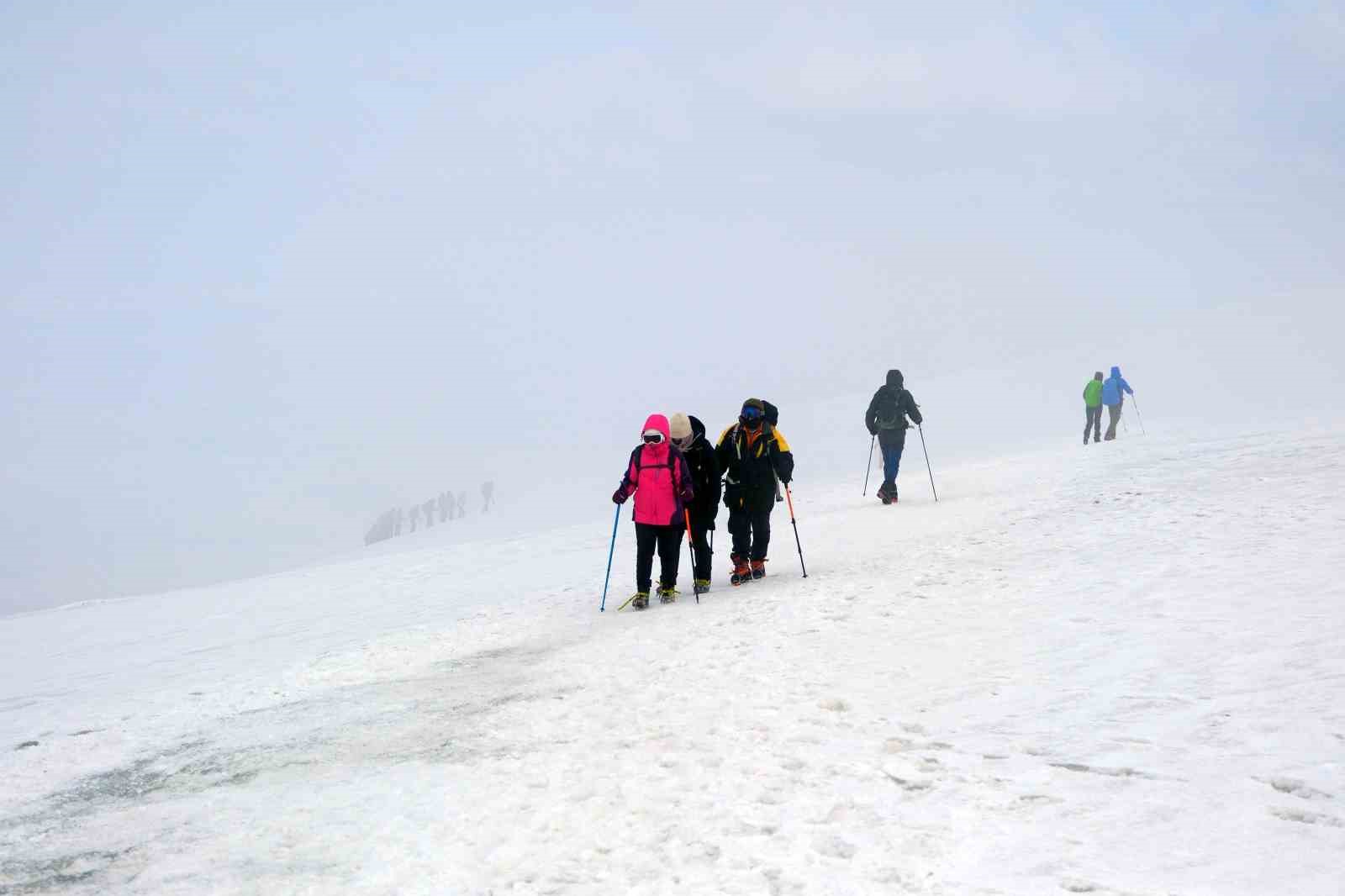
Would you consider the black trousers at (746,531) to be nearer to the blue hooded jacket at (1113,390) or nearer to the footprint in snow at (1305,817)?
the footprint in snow at (1305,817)

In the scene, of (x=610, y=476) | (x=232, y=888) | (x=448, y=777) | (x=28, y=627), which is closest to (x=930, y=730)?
(x=448, y=777)

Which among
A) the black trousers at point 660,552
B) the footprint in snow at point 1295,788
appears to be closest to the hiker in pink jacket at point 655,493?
the black trousers at point 660,552

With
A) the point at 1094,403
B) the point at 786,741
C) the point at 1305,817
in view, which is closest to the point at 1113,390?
the point at 1094,403

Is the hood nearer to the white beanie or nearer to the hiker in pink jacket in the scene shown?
the hiker in pink jacket

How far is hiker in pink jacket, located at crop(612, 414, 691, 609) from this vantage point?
11297 mm

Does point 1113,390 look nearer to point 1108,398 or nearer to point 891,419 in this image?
point 1108,398

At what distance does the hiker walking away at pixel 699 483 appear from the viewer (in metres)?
11.7

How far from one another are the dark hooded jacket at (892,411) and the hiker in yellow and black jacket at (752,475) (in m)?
6.01

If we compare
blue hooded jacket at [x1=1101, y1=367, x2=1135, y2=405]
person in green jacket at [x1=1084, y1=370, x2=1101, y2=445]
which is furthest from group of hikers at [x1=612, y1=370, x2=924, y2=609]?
blue hooded jacket at [x1=1101, y1=367, x2=1135, y2=405]

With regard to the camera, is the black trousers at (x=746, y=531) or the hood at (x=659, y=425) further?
the black trousers at (x=746, y=531)

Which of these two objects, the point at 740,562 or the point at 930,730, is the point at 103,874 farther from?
the point at 740,562

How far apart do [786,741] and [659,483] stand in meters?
6.02

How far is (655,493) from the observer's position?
11.3 meters

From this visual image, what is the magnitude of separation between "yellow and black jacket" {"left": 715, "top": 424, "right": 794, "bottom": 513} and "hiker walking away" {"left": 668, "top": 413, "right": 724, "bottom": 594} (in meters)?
0.19
